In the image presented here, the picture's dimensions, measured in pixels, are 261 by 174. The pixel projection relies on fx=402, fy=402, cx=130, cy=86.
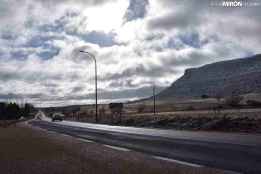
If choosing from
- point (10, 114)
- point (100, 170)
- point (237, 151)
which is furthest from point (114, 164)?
point (10, 114)

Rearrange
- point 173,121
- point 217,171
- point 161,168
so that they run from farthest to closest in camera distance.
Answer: point 173,121 < point 161,168 < point 217,171

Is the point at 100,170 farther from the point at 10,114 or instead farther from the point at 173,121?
the point at 10,114

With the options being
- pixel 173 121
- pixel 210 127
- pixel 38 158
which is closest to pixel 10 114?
pixel 173 121

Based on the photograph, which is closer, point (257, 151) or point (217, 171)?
point (217, 171)

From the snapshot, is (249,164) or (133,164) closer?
(249,164)

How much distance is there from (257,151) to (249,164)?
3.21 metres

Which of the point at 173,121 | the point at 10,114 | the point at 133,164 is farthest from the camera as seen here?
the point at 10,114

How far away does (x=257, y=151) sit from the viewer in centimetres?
1449

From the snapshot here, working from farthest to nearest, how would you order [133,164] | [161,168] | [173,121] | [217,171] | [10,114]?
1. [10,114]
2. [173,121]
3. [133,164]
4. [161,168]
5. [217,171]

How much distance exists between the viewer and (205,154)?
577 inches

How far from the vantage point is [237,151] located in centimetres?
1488

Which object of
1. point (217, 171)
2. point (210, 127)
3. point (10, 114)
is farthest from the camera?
point (10, 114)

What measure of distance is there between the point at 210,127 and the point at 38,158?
914 inches

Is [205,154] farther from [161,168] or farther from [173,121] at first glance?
[173,121]
